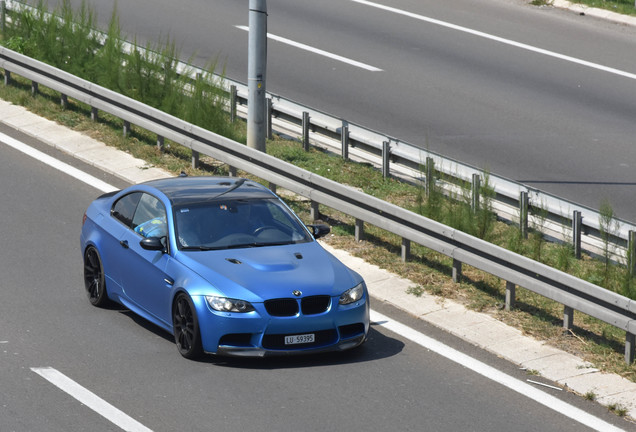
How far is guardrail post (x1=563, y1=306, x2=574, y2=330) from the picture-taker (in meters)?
11.0

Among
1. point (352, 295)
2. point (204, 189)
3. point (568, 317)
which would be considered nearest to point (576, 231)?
point (568, 317)

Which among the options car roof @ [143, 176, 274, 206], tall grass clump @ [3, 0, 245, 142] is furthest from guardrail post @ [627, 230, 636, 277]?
tall grass clump @ [3, 0, 245, 142]

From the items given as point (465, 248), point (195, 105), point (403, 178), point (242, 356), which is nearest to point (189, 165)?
point (195, 105)

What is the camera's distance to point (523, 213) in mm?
13680

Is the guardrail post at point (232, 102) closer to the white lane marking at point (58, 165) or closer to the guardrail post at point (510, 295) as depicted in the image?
the white lane marking at point (58, 165)

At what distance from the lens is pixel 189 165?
650 inches

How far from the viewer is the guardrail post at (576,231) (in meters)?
13.0

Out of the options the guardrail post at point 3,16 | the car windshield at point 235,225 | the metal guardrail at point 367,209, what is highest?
the guardrail post at point 3,16

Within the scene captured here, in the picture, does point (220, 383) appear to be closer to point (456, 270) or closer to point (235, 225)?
point (235, 225)

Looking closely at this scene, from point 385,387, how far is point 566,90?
12.7 meters

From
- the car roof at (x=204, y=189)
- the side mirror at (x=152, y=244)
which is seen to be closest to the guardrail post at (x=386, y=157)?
the car roof at (x=204, y=189)

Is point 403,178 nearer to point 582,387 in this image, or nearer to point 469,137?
point 469,137

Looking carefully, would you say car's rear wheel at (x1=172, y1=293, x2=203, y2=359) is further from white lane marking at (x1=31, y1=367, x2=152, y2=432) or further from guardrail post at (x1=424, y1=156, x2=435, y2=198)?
guardrail post at (x1=424, y1=156, x2=435, y2=198)

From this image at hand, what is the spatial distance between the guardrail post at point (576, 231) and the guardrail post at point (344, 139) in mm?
4312
